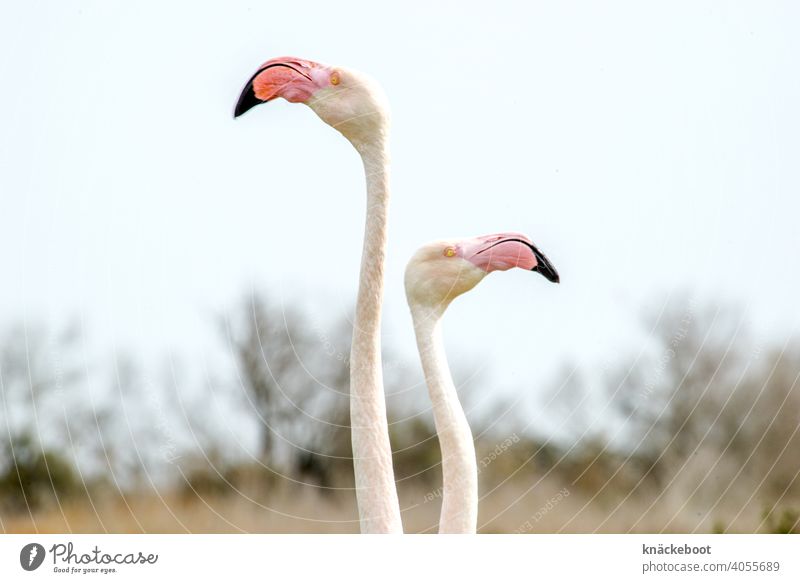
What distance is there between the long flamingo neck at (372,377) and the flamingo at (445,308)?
245mm

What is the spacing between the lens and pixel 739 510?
741 cm

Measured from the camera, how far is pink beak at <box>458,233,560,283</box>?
437cm

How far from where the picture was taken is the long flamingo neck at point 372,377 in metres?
4.18

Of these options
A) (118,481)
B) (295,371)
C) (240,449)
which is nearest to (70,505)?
(118,481)

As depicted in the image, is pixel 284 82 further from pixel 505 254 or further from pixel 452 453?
pixel 452 453

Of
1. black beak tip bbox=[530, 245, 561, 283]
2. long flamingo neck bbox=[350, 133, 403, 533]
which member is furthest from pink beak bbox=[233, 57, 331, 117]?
black beak tip bbox=[530, 245, 561, 283]

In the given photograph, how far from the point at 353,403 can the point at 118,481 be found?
2.17 metres

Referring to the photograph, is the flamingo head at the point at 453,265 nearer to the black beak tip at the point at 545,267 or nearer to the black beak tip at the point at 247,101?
the black beak tip at the point at 545,267

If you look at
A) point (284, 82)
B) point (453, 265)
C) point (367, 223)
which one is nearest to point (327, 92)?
point (284, 82)

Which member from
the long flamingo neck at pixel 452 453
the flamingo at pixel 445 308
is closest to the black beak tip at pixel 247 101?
the flamingo at pixel 445 308

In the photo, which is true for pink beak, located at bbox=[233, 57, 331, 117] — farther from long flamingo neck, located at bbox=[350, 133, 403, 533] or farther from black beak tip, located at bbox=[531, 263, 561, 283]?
→ black beak tip, located at bbox=[531, 263, 561, 283]
